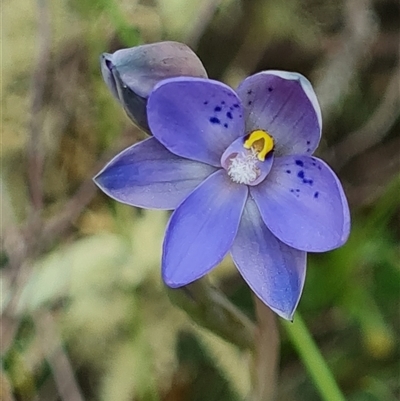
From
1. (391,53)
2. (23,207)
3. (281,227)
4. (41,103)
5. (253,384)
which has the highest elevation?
(281,227)

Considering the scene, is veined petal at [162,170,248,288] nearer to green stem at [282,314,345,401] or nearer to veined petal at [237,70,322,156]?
veined petal at [237,70,322,156]

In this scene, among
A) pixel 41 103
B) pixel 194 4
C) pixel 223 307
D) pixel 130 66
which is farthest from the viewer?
pixel 41 103

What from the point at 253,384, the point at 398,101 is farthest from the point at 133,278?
the point at 398,101

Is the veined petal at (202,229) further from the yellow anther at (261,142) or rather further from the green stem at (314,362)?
the green stem at (314,362)

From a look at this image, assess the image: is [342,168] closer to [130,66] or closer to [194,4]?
[194,4]

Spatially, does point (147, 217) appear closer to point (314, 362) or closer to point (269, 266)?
point (314, 362)

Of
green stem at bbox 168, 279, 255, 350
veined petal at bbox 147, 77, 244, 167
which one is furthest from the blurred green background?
veined petal at bbox 147, 77, 244, 167
